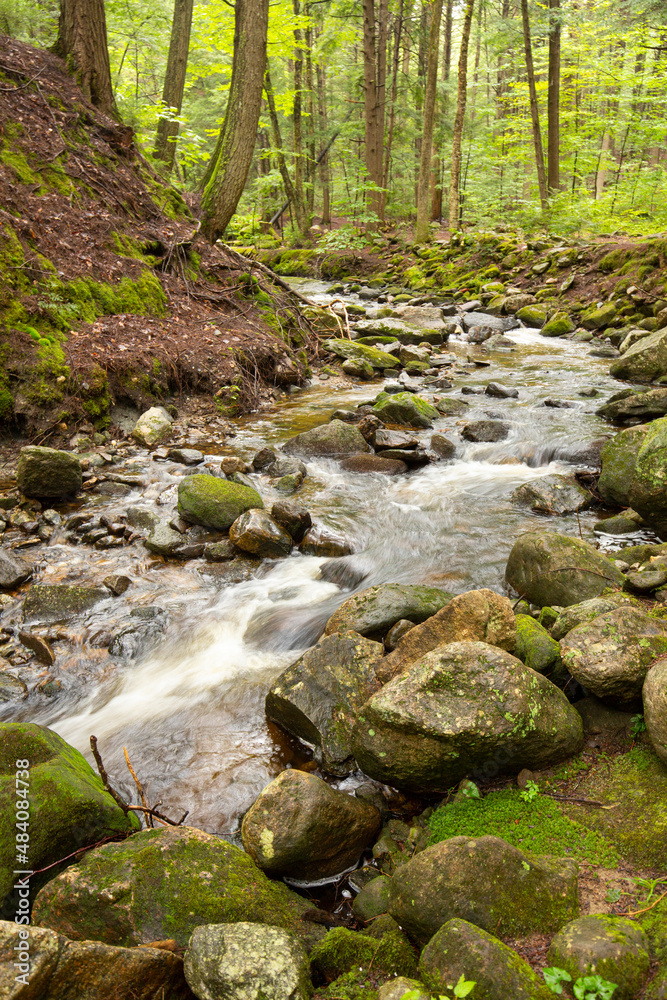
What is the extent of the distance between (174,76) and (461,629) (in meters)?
15.7

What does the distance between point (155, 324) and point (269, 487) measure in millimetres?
3687

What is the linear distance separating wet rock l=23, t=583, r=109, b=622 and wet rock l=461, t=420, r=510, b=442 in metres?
5.35

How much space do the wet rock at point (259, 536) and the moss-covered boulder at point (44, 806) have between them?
2978 millimetres

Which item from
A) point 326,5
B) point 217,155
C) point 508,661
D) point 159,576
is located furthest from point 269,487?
point 326,5

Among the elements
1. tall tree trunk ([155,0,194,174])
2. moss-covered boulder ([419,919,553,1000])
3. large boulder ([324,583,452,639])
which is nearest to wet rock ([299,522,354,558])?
large boulder ([324,583,452,639])

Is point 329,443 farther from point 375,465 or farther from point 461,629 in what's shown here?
point 461,629

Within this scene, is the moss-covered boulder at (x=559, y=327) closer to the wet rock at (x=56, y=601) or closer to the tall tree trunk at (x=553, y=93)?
the tall tree trunk at (x=553, y=93)

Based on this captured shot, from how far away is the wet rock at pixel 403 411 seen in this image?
28.2 feet

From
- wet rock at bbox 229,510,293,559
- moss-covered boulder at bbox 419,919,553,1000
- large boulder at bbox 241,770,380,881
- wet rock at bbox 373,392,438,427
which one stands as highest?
wet rock at bbox 373,392,438,427

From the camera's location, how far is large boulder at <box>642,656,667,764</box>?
2.42 m

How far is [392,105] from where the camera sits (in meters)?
26.2

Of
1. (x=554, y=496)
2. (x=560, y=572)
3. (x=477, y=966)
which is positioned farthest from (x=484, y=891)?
(x=554, y=496)

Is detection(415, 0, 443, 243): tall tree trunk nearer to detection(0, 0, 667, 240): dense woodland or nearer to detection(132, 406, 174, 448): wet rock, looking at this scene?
detection(0, 0, 667, 240): dense woodland

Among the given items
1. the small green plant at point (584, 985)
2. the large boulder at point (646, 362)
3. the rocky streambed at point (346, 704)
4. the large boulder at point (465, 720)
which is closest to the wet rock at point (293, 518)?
the rocky streambed at point (346, 704)
